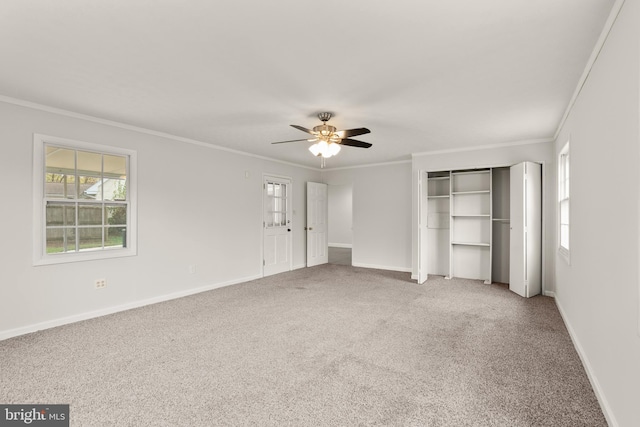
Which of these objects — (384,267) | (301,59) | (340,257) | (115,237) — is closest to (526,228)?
(384,267)

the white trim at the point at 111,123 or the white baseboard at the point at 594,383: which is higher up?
the white trim at the point at 111,123

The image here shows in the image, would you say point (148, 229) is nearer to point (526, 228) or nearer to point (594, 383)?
point (594, 383)

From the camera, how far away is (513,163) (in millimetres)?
5129

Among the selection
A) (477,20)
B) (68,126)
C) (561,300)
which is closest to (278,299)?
(68,126)

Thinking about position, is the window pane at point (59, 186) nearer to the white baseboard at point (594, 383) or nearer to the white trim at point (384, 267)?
the white baseboard at point (594, 383)

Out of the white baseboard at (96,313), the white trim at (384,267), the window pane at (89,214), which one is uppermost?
the window pane at (89,214)

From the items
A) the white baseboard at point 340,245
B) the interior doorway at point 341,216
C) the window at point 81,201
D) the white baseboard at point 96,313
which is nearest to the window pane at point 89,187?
the window at point 81,201

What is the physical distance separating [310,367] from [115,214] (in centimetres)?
321

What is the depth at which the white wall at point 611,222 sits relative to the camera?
1.58 meters

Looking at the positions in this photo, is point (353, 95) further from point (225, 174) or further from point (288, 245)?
point (288, 245)

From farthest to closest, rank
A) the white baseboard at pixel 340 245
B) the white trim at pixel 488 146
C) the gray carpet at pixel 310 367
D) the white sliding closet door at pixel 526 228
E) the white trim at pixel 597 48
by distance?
the white baseboard at pixel 340 245 < the white trim at pixel 488 146 < the white sliding closet door at pixel 526 228 < the gray carpet at pixel 310 367 < the white trim at pixel 597 48

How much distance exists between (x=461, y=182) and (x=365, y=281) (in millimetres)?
2580

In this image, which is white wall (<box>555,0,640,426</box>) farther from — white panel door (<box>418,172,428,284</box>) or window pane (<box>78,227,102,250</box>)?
window pane (<box>78,227,102,250</box>)

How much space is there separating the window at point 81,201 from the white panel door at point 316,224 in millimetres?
3807
